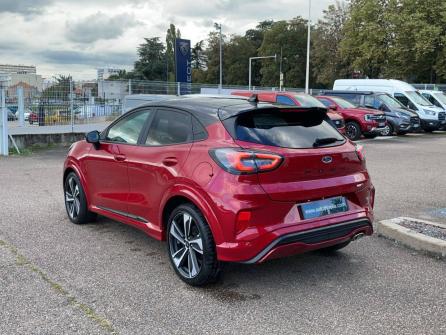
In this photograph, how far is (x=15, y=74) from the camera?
15.1m

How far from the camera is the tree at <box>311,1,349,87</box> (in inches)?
2040

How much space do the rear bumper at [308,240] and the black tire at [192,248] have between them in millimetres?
373

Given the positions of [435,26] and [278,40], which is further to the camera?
[278,40]

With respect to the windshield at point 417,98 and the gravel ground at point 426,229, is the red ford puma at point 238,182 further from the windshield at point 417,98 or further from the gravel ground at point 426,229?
the windshield at point 417,98

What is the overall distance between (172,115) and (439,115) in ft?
68.1

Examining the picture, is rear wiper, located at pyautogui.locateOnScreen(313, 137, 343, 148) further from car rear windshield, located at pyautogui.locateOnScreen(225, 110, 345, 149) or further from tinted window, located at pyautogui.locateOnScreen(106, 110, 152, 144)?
tinted window, located at pyautogui.locateOnScreen(106, 110, 152, 144)

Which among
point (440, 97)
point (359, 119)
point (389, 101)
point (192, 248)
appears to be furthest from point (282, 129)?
point (440, 97)

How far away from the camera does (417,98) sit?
23.4 meters

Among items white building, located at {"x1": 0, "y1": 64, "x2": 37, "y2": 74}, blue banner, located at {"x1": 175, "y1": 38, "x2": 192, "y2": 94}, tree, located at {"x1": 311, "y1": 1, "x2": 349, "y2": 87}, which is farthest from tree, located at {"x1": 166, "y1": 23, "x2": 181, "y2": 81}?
white building, located at {"x1": 0, "y1": 64, "x2": 37, "y2": 74}

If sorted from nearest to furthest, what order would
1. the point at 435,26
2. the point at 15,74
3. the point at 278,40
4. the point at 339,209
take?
the point at 339,209, the point at 15,74, the point at 435,26, the point at 278,40

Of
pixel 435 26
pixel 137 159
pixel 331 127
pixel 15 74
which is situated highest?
pixel 435 26

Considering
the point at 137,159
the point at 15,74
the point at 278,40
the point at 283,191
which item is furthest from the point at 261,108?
the point at 278,40

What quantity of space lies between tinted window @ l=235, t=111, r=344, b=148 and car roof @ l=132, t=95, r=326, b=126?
7 cm

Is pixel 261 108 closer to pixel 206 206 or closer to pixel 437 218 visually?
pixel 206 206
